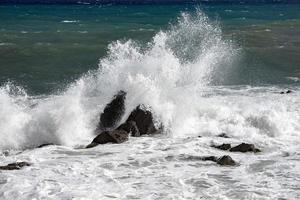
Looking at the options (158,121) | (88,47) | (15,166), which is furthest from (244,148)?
(88,47)

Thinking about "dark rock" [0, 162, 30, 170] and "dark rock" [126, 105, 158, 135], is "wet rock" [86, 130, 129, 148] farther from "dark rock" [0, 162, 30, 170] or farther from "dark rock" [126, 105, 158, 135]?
"dark rock" [0, 162, 30, 170]

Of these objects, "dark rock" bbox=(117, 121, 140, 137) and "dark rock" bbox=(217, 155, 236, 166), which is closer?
"dark rock" bbox=(217, 155, 236, 166)

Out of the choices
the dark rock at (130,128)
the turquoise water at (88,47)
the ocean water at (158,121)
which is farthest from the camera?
the turquoise water at (88,47)

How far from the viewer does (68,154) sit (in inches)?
597

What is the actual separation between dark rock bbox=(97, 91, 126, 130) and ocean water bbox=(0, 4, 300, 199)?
0.28 m

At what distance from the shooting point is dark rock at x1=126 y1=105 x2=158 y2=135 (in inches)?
669

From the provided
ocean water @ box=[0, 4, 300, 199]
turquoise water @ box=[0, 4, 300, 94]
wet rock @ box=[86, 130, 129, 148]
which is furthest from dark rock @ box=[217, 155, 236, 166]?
turquoise water @ box=[0, 4, 300, 94]

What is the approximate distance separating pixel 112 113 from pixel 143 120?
135cm

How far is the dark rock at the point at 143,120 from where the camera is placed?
1700 cm

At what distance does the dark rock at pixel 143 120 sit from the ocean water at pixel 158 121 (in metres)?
0.54

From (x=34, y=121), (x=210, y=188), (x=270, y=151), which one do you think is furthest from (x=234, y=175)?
(x=34, y=121)

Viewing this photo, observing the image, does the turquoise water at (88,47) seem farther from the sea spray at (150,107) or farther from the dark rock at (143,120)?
the dark rock at (143,120)

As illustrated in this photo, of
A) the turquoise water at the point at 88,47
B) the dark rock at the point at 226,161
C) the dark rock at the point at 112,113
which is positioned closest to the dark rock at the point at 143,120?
the dark rock at the point at 112,113

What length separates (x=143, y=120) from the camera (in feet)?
56.4
